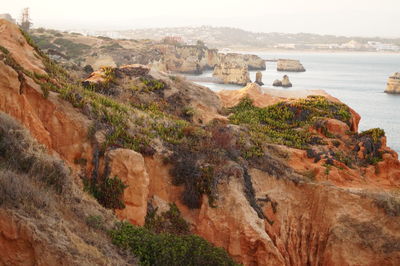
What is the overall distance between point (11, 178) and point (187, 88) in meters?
17.0

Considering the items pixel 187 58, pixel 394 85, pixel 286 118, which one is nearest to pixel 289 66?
pixel 187 58

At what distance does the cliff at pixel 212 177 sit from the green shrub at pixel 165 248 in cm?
5

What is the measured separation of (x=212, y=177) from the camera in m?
14.8

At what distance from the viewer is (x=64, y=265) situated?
24.0 feet

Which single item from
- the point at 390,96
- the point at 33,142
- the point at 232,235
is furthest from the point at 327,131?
the point at 390,96

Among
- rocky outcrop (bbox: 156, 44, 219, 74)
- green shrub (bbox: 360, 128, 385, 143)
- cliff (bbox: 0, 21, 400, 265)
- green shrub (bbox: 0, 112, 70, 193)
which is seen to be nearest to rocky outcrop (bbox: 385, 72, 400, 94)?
rocky outcrop (bbox: 156, 44, 219, 74)

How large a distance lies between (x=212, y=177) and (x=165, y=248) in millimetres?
5426

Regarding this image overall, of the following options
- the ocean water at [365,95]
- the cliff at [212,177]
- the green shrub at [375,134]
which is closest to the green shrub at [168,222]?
the cliff at [212,177]

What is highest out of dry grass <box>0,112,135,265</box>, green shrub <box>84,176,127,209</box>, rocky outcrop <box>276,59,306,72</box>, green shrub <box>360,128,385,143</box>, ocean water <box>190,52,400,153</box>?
dry grass <box>0,112,135,265</box>

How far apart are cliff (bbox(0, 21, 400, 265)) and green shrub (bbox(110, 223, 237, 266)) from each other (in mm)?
53

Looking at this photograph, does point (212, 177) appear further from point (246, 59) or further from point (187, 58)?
point (246, 59)

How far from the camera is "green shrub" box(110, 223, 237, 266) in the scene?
9391 millimetres

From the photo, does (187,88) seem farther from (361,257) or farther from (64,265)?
(64,265)

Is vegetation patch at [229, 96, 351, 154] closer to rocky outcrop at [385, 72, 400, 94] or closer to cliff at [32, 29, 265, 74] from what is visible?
cliff at [32, 29, 265, 74]
